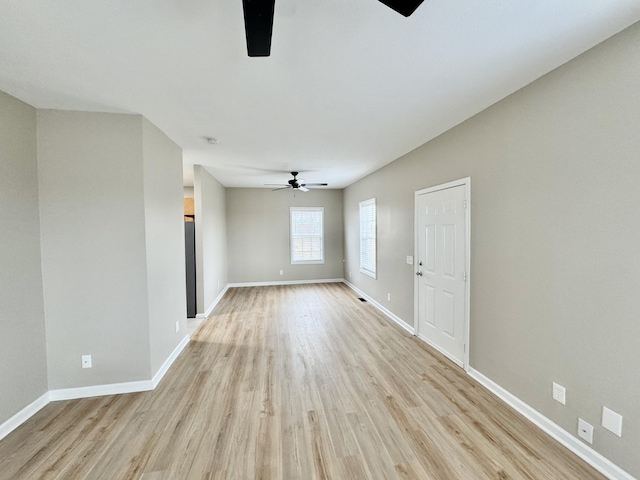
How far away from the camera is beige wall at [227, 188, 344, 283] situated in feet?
23.0

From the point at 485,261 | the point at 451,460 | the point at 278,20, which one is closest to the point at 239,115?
the point at 278,20

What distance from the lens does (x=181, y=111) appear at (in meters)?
2.41

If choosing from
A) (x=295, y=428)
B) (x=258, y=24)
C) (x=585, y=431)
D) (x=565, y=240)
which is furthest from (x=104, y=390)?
(x=565, y=240)

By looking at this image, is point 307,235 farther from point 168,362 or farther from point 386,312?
point 168,362

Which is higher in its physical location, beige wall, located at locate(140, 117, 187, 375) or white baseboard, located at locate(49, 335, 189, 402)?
beige wall, located at locate(140, 117, 187, 375)

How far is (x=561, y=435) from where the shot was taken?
1.83 meters

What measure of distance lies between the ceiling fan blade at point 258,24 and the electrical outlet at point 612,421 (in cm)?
273

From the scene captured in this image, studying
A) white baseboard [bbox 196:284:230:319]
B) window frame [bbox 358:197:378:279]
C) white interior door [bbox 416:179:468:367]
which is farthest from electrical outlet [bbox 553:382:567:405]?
white baseboard [bbox 196:284:230:319]

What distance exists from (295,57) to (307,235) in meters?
5.83

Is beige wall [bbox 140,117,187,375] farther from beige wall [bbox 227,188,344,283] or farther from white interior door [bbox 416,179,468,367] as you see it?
beige wall [bbox 227,188,344,283]

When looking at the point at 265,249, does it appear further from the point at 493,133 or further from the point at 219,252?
the point at 493,133

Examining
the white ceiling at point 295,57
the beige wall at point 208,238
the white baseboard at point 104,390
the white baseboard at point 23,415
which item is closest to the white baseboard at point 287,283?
the beige wall at point 208,238

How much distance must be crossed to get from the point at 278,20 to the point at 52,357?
324cm

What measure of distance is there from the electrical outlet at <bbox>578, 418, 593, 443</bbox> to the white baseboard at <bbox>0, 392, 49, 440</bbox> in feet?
13.3
